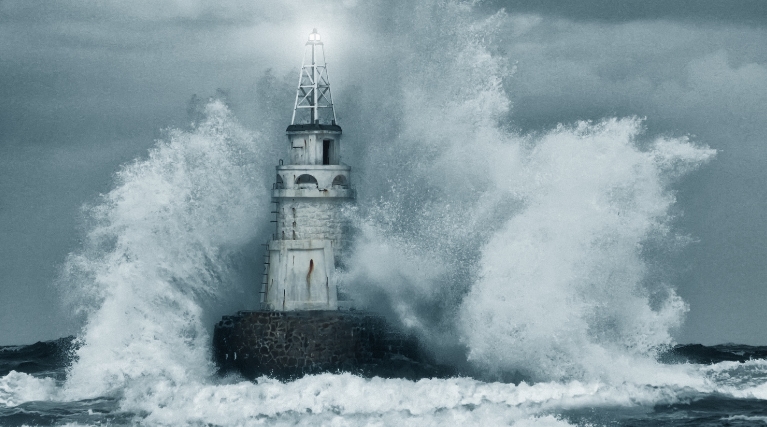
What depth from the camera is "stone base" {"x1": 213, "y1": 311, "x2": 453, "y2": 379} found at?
38.2 meters

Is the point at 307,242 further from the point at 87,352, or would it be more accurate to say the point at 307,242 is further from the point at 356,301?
the point at 87,352

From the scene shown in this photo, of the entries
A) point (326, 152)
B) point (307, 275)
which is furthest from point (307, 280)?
point (326, 152)

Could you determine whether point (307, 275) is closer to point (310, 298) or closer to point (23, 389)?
point (310, 298)

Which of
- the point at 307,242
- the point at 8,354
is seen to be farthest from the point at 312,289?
the point at 8,354

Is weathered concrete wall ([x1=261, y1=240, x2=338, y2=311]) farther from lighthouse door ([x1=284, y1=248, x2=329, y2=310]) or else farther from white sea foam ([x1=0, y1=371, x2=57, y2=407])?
white sea foam ([x1=0, y1=371, x2=57, y2=407])

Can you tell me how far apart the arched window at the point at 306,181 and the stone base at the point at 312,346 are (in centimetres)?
346

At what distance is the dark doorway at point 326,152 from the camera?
133 ft

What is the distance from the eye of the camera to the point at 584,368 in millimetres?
37500

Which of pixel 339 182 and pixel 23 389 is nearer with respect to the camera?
pixel 339 182

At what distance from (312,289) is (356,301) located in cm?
133

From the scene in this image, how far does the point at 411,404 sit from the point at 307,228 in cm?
642

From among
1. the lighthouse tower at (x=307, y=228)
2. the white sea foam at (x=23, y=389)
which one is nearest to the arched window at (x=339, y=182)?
the lighthouse tower at (x=307, y=228)

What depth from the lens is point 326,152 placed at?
133 feet

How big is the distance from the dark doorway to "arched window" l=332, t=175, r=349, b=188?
0.61 m
